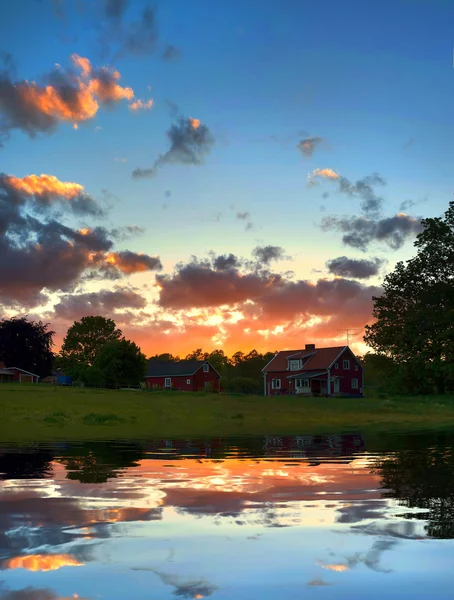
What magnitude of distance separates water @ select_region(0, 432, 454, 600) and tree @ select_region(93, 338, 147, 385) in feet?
268

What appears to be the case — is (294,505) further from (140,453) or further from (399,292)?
(399,292)

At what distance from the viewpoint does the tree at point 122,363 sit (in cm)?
9404

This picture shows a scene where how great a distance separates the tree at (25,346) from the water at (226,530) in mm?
103468

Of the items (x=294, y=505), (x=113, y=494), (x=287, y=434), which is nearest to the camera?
(x=294, y=505)

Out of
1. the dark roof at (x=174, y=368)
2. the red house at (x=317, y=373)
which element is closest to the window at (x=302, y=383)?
the red house at (x=317, y=373)

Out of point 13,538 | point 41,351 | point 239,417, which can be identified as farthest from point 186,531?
point 41,351

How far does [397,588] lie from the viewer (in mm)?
4832

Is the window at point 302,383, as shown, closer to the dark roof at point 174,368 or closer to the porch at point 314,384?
the porch at point 314,384

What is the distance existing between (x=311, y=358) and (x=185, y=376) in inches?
1157

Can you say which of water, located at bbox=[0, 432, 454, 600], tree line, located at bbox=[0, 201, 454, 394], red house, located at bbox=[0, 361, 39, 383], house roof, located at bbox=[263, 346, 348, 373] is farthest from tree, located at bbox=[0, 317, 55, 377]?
water, located at bbox=[0, 432, 454, 600]

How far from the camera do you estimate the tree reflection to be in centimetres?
727

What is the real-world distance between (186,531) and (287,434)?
17.5 metres

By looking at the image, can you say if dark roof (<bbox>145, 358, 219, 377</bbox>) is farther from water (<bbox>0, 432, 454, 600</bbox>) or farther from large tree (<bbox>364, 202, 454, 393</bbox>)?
water (<bbox>0, 432, 454, 600</bbox>)

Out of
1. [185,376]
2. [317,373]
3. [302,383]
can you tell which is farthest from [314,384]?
[185,376]
